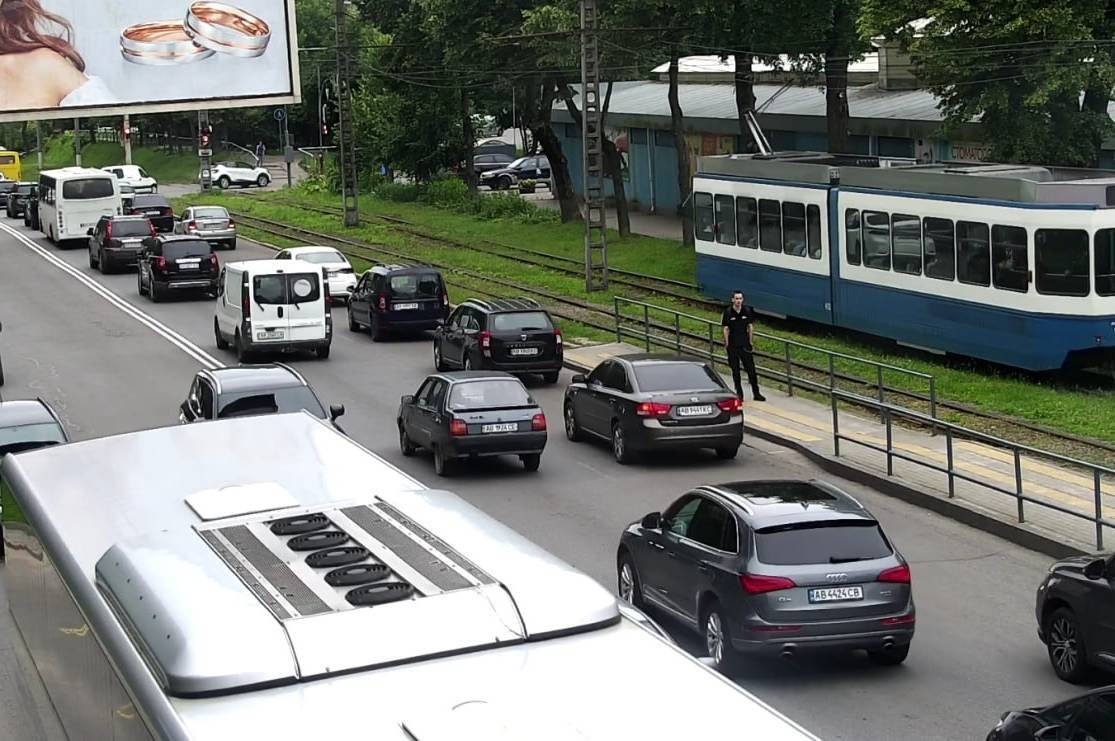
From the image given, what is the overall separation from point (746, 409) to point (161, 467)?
1926cm

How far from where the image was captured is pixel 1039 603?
13375 mm

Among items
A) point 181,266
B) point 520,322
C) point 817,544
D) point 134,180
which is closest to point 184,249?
point 181,266

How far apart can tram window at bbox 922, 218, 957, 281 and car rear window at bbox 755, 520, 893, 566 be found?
15922 mm

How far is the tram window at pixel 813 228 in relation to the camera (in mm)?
32469

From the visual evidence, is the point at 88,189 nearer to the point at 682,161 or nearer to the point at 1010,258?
the point at 682,161

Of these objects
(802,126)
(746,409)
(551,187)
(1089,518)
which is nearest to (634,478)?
(746,409)

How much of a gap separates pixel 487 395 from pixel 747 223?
46.9 feet

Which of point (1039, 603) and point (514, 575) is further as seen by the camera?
point (1039, 603)

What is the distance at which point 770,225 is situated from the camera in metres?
34.3

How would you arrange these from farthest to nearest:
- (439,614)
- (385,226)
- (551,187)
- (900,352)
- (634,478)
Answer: (551,187)
(385,226)
(900,352)
(634,478)
(439,614)

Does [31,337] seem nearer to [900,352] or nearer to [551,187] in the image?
[900,352]

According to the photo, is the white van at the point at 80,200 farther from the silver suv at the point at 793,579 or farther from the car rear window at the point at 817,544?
the car rear window at the point at 817,544

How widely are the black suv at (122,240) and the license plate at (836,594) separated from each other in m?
38.4

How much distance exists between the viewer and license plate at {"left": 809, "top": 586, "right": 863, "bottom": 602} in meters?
12.9
